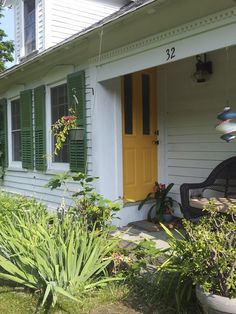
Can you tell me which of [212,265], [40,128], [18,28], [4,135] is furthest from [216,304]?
[18,28]

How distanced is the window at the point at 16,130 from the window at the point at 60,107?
1.86 m

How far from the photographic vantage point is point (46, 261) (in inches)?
140

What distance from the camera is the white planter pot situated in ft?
8.77

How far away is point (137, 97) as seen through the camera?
662cm

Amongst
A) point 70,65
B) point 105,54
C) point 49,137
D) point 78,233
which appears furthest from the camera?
point 49,137

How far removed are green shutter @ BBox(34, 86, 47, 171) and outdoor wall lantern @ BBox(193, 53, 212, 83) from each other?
122 inches

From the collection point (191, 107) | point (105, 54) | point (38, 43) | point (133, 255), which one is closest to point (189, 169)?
point (191, 107)

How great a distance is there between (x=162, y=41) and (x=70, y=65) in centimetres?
236

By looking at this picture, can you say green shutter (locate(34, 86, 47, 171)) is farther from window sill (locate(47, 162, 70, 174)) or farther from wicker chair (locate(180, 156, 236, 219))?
wicker chair (locate(180, 156, 236, 219))

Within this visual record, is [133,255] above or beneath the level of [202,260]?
beneath

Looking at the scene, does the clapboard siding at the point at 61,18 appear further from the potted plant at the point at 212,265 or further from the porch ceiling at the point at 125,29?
the potted plant at the point at 212,265

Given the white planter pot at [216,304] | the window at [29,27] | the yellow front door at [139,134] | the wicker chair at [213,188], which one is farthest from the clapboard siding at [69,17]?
the white planter pot at [216,304]

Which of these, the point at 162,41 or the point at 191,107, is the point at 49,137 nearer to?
the point at 191,107

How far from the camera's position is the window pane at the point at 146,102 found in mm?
6723
